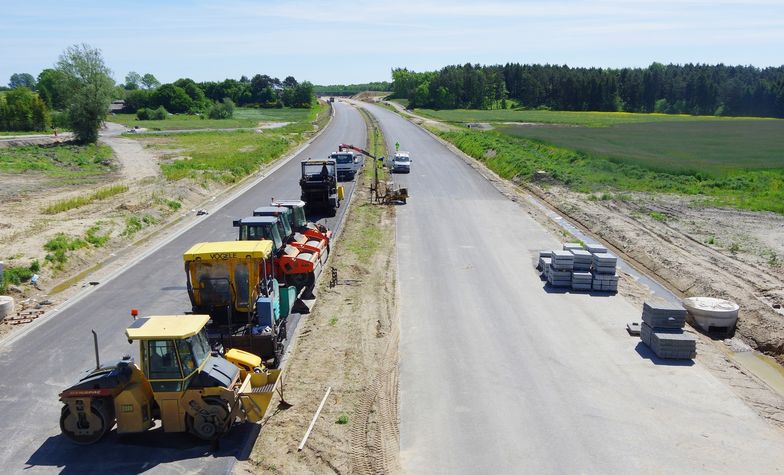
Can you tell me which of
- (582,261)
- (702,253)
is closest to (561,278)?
(582,261)

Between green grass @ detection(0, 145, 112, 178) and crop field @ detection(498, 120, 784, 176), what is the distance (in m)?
44.6

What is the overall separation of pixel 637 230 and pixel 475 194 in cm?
1232

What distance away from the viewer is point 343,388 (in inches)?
600

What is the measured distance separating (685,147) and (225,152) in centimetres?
4829

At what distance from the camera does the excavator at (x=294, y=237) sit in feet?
76.1

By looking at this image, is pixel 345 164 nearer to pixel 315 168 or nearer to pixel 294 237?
pixel 315 168

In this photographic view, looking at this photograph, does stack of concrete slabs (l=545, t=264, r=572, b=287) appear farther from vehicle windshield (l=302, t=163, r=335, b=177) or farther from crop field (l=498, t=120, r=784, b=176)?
crop field (l=498, t=120, r=784, b=176)

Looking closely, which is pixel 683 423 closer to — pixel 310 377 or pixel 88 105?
pixel 310 377

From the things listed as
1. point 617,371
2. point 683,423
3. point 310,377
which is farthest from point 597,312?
point 310,377

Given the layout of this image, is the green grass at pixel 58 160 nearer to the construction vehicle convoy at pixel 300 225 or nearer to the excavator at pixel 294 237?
the construction vehicle convoy at pixel 300 225

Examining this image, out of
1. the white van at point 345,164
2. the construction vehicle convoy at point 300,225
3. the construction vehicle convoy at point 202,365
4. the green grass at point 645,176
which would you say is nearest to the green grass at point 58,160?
the white van at point 345,164

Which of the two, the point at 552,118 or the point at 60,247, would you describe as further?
the point at 552,118

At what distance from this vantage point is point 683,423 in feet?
46.1

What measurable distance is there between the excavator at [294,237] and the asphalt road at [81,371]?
A: 13.3ft
